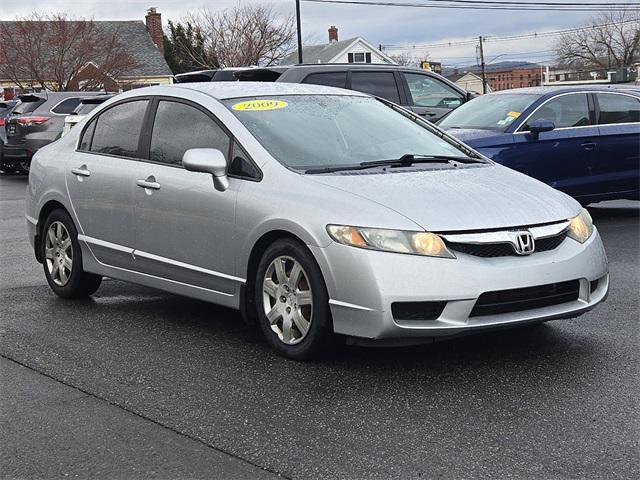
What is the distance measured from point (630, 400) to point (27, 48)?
46872mm

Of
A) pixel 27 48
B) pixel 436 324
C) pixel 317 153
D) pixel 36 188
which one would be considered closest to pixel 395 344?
pixel 436 324

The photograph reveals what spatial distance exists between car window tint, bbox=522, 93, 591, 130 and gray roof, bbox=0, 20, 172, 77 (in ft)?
175

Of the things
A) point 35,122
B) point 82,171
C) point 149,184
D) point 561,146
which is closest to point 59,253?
point 82,171

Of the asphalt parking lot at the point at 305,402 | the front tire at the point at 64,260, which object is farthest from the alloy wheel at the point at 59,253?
the asphalt parking lot at the point at 305,402

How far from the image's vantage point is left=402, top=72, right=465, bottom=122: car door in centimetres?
1433

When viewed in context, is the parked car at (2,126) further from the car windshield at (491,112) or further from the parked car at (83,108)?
the car windshield at (491,112)

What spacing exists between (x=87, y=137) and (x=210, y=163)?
192cm

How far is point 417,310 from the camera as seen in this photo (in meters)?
5.11

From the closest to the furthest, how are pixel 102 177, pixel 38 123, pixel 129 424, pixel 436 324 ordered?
pixel 129 424 → pixel 436 324 → pixel 102 177 → pixel 38 123

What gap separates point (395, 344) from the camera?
5242mm

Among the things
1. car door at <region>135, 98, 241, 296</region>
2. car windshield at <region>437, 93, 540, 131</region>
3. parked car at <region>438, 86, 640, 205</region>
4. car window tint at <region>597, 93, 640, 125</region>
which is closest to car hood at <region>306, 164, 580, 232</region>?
car door at <region>135, 98, 241, 296</region>

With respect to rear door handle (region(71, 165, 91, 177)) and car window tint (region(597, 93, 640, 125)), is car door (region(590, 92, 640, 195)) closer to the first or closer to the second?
car window tint (region(597, 93, 640, 125))

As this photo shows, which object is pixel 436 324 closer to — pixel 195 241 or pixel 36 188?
pixel 195 241

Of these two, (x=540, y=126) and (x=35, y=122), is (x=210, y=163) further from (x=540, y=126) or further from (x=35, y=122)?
(x=35, y=122)
